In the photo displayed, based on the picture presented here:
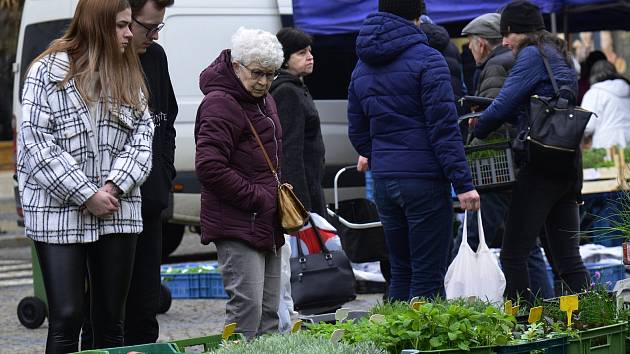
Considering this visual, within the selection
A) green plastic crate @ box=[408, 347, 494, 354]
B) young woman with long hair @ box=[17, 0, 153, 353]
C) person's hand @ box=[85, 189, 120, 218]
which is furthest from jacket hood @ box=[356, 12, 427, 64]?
green plastic crate @ box=[408, 347, 494, 354]

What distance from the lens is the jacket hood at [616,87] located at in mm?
13008

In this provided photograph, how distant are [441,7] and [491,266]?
17.4ft

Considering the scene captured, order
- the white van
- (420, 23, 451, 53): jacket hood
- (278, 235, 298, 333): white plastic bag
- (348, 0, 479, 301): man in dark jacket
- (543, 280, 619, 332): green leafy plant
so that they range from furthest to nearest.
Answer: the white van < (420, 23, 451, 53): jacket hood < (278, 235, 298, 333): white plastic bag < (348, 0, 479, 301): man in dark jacket < (543, 280, 619, 332): green leafy plant

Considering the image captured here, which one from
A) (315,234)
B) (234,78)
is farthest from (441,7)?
(234,78)

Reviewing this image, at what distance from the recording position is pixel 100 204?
197 inches

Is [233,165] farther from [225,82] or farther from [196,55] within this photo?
[196,55]

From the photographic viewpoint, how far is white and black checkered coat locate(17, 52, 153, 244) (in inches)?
196

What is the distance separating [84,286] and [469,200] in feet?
7.20

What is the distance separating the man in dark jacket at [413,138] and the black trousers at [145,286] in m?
1.38

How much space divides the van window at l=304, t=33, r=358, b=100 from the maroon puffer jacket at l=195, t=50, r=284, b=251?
607 centimetres

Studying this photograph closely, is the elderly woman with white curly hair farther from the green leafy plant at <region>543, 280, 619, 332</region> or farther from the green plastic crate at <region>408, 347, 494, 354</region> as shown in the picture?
the green plastic crate at <region>408, 347, 494, 354</region>

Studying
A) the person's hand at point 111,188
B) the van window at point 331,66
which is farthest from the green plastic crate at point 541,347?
the van window at point 331,66

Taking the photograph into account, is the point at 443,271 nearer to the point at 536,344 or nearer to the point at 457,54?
the point at 536,344

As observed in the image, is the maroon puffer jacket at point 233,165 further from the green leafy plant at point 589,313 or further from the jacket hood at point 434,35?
the jacket hood at point 434,35
